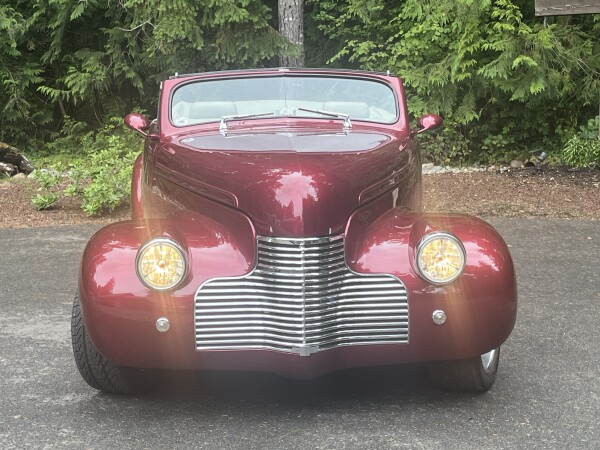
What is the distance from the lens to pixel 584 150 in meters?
Result: 11.3

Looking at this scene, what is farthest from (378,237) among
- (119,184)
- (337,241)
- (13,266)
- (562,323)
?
(119,184)

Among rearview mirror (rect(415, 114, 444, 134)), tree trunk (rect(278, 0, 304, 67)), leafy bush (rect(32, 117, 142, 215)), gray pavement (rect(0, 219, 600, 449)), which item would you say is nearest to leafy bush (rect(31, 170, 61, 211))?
leafy bush (rect(32, 117, 142, 215))

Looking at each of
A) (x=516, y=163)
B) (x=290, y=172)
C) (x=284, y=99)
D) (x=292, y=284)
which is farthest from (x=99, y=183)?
(x=292, y=284)

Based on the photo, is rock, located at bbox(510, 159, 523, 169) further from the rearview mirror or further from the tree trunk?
the rearview mirror

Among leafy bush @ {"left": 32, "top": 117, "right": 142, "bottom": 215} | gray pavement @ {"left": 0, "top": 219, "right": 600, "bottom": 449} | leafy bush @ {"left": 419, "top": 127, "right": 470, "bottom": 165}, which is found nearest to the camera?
gray pavement @ {"left": 0, "top": 219, "right": 600, "bottom": 449}

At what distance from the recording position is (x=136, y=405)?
12.5ft

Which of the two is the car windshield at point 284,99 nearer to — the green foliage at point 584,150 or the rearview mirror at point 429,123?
the rearview mirror at point 429,123

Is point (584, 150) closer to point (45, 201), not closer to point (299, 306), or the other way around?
point (45, 201)

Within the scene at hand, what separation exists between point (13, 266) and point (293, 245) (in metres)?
4.29

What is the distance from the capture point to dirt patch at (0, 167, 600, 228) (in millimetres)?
9250

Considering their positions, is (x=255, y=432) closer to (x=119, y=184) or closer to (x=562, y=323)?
(x=562, y=323)

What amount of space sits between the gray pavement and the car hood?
860mm

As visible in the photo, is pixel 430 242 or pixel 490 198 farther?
pixel 490 198

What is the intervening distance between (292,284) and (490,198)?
22.8ft
